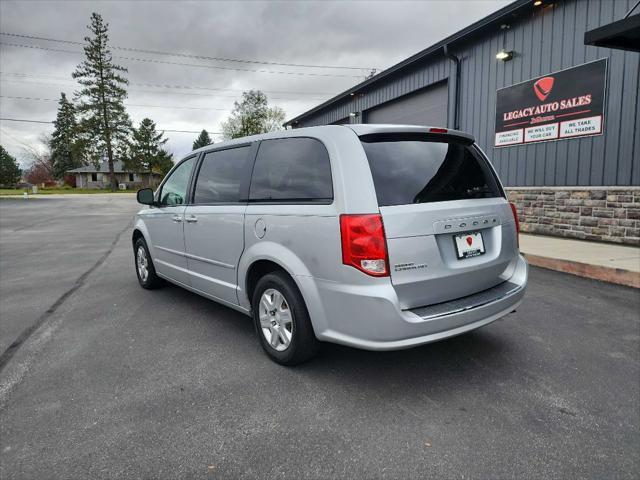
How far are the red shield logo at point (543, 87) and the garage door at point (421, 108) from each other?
10.3ft

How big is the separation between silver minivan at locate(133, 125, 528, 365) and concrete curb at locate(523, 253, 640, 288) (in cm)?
324

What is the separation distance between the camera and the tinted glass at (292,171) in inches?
118

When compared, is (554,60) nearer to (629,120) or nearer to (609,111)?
(609,111)

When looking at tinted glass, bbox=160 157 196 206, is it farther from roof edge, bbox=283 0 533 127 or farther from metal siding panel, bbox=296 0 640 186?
roof edge, bbox=283 0 533 127

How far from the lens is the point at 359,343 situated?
8.91 ft

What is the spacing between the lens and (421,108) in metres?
13.9

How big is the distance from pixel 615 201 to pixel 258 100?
41398 millimetres

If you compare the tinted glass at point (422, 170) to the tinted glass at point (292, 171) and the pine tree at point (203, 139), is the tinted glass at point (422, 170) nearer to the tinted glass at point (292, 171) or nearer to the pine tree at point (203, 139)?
the tinted glass at point (292, 171)

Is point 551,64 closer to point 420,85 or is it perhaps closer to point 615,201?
A: point 615,201

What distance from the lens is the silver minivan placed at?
8.75ft

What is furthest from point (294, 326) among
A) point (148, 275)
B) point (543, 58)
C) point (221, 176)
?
point (543, 58)

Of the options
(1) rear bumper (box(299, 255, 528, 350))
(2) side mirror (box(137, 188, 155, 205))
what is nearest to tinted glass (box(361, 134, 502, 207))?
(1) rear bumper (box(299, 255, 528, 350))

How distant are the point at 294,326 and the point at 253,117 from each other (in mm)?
44239

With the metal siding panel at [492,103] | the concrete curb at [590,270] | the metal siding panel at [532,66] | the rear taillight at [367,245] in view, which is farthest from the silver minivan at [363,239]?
the metal siding panel at [492,103]
